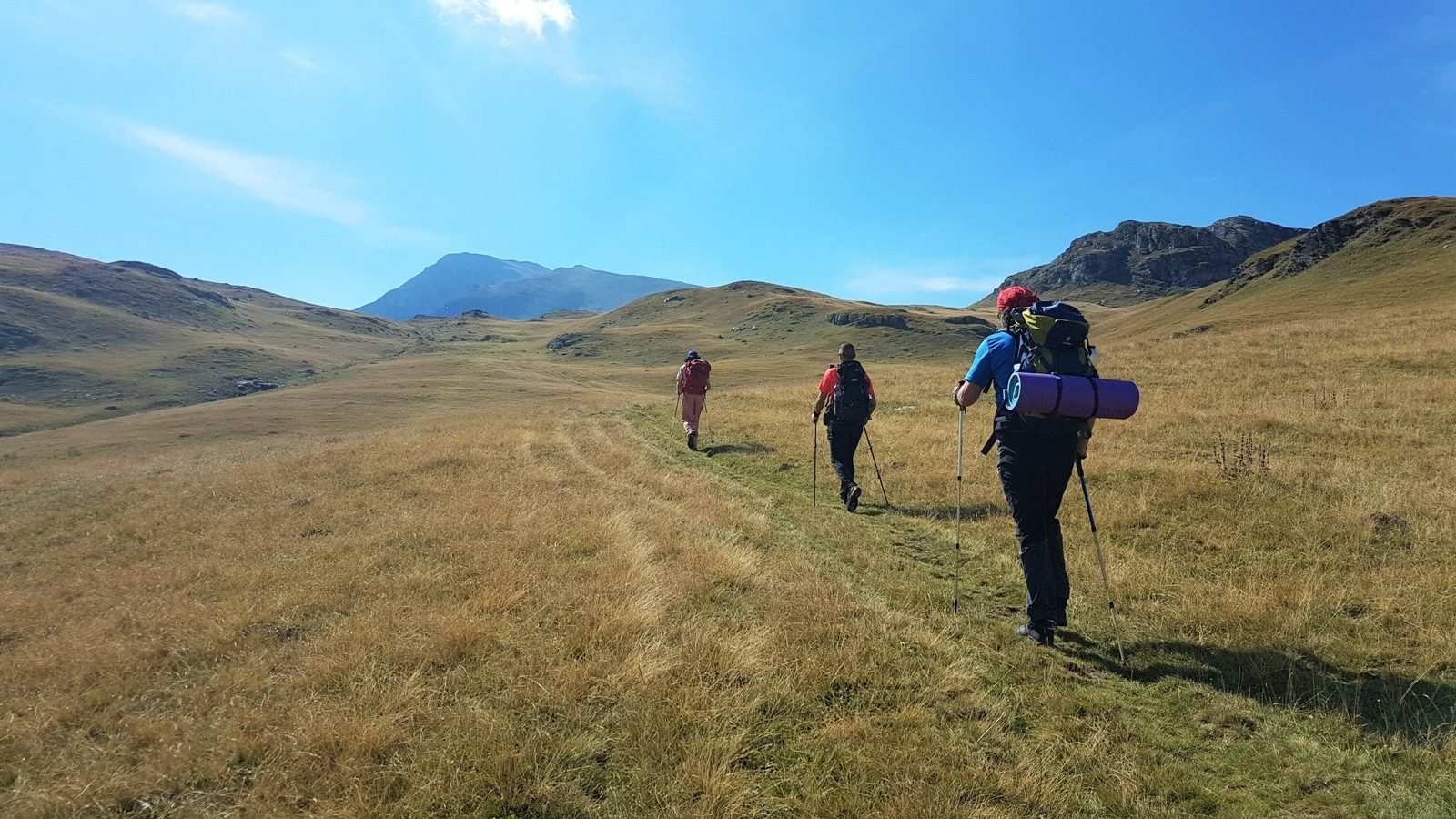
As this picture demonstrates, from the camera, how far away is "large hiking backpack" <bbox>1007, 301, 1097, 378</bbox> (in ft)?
20.1

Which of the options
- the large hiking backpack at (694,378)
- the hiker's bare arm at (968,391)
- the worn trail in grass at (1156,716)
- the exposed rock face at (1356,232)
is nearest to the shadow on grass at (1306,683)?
the worn trail in grass at (1156,716)

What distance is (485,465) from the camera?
16359mm

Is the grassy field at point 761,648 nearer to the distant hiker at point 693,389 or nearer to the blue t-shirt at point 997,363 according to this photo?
the blue t-shirt at point 997,363

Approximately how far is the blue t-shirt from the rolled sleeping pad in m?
0.56

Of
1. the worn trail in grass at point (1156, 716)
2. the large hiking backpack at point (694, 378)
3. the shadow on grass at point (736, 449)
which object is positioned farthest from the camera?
the large hiking backpack at point (694, 378)

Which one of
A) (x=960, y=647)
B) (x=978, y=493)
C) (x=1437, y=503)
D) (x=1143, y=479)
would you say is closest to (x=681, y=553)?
(x=960, y=647)

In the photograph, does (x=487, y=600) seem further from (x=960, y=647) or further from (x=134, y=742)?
(x=960, y=647)

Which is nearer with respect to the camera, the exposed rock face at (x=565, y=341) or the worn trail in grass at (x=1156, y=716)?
the worn trail in grass at (x=1156, y=716)

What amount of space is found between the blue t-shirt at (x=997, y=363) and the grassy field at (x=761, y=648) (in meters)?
2.29

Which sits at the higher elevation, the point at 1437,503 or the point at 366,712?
the point at 1437,503

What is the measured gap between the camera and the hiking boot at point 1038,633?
5.93 meters

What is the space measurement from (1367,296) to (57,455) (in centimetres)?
9704

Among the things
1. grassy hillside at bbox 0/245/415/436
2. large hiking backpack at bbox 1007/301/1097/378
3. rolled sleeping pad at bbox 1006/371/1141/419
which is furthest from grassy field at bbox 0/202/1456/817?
grassy hillside at bbox 0/245/415/436

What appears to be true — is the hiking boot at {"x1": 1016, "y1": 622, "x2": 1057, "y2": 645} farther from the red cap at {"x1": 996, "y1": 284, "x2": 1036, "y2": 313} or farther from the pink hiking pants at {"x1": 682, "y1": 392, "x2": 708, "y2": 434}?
the pink hiking pants at {"x1": 682, "y1": 392, "x2": 708, "y2": 434}
